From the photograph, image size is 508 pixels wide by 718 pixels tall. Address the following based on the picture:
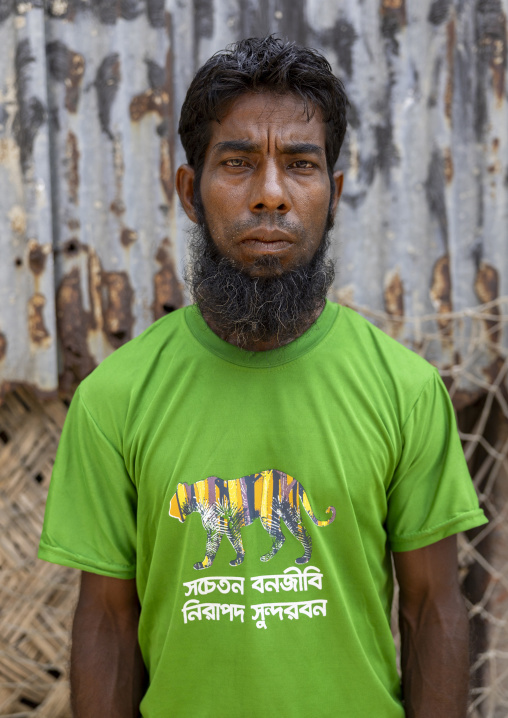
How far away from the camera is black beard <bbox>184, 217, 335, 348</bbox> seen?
1566mm

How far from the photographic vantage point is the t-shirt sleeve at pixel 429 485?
151 centimetres

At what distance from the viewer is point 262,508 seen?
1471 mm

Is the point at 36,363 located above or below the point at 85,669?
above

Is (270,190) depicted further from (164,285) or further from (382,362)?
(164,285)

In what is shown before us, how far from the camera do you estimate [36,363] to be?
2.22m

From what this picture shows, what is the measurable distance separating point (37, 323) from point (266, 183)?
1.06m

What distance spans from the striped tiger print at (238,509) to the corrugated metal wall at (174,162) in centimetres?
93

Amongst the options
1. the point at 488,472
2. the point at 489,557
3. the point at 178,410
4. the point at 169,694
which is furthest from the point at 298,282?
the point at 489,557

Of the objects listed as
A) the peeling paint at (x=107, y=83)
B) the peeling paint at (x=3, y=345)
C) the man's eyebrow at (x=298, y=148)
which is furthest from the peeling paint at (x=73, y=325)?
the man's eyebrow at (x=298, y=148)

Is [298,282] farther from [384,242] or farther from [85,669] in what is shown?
[85,669]

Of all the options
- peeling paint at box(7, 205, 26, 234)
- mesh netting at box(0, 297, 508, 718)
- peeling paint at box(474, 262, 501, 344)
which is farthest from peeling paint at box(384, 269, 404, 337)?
peeling paint at box(7, 205, 26, 234)

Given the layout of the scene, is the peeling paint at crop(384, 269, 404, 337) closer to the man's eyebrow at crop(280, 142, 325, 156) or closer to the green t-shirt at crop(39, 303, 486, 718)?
the green t-shirt at crop(39, 303, 486, 718)

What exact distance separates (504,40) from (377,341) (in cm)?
131

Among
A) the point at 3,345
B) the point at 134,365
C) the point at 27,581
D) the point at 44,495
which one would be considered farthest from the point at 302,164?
the point at 27,581
